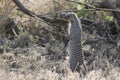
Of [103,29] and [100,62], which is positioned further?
[103,29]

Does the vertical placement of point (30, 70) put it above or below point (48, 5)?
below

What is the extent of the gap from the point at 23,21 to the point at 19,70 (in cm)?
223

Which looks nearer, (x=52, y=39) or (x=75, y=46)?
(x=75, y=46)

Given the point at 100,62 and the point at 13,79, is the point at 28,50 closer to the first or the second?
the point at 100,62

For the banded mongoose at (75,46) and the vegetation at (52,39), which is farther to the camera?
the vegetation at (52,39)

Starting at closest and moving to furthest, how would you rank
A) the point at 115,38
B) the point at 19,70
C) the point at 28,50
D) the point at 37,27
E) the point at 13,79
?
the point at 13,79, the point at 19,70, the point at 28,50, the point at 115,38, the point at 37,27

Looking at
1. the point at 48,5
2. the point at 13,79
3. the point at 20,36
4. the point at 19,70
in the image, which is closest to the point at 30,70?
the point at 19,70

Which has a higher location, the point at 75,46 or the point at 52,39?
the point at 75,46

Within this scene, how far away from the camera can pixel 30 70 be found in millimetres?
5594

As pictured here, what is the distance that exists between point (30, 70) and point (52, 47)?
3.86 ft

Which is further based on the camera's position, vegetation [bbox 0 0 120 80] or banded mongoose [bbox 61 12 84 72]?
vegetation [bbox 0 0 120 80]

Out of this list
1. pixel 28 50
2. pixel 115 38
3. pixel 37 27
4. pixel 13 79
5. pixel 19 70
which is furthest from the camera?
pixel 37 27

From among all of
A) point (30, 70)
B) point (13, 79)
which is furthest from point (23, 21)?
point (13, 79)

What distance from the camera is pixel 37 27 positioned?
7539 mm
